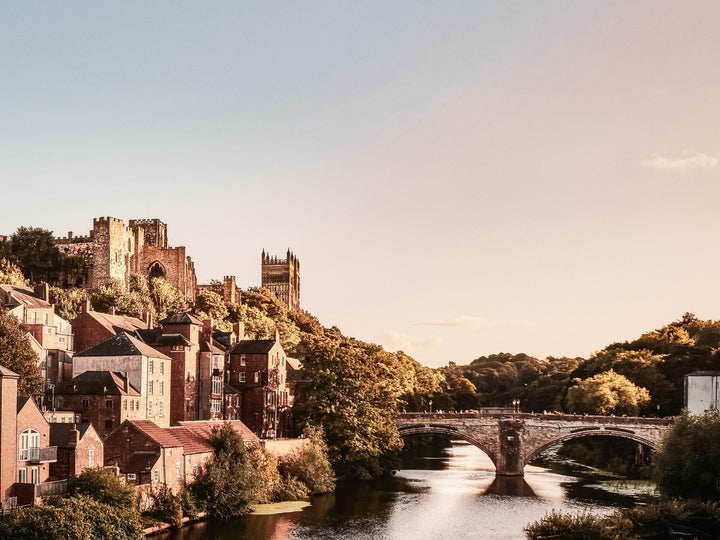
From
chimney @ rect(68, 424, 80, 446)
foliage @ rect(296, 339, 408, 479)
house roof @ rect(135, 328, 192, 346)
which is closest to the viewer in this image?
chimney @ rect(68, 424, 80, 446)

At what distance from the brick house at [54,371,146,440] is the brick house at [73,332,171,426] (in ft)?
5.76

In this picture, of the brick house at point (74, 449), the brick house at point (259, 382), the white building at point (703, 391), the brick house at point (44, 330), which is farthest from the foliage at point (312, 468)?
the white building at point (703, 391)

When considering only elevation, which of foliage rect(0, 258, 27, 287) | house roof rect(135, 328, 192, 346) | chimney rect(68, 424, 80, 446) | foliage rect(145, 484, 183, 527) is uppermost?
foliage rect(0, 258, 27, 287)

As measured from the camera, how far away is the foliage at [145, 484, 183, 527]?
45.6 metres

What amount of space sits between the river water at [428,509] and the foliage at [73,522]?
3.70 m

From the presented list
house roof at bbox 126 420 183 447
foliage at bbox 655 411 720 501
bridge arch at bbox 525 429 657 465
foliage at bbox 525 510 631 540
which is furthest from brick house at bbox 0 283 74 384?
bridge arch at bbox 525 429 657 465

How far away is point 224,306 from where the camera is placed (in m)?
99.9

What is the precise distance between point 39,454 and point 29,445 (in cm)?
65

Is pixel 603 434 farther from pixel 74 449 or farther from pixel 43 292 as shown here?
pixel 43 292

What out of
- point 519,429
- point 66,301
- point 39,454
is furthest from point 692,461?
point 66,301

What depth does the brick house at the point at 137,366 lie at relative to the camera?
5541 centimetres

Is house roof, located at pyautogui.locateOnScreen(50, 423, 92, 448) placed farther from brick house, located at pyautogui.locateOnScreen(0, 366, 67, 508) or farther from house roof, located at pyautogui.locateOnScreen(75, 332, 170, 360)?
house roof, located at pyautogui.locateOnScreen(75, 332, 170, 360)

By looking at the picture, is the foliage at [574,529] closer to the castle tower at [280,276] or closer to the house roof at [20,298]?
the house roof at [20,298]

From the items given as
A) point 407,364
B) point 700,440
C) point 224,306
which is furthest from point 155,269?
point 700,440
